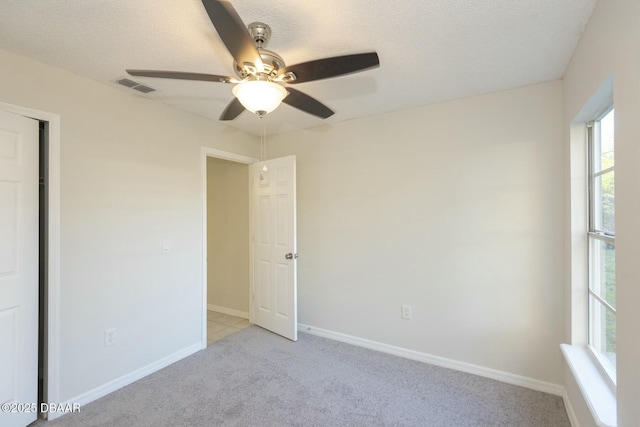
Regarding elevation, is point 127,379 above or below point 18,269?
below

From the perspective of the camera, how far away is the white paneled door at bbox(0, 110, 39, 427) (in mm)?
1808

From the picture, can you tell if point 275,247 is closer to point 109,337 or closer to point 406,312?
point 406,312

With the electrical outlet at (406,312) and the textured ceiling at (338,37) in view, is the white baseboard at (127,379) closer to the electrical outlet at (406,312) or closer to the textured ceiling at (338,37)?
the electrical outlet at (406,312)

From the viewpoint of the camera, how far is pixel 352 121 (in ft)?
10.3

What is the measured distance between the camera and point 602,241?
1.78 m

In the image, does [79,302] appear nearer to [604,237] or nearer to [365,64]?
[365,64]

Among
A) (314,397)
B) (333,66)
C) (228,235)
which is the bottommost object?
(314,397)

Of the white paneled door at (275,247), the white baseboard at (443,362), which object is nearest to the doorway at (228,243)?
the white paneled door at (275,247)

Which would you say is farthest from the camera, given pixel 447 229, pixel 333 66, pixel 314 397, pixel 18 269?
pixel 447 229

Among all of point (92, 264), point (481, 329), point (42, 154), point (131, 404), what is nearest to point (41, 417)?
point (131, 404)

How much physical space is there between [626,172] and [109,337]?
3253 millimetres

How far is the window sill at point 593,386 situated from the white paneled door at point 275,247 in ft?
7.50

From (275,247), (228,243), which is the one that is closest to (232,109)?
(275,247)

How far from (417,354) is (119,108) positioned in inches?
132
